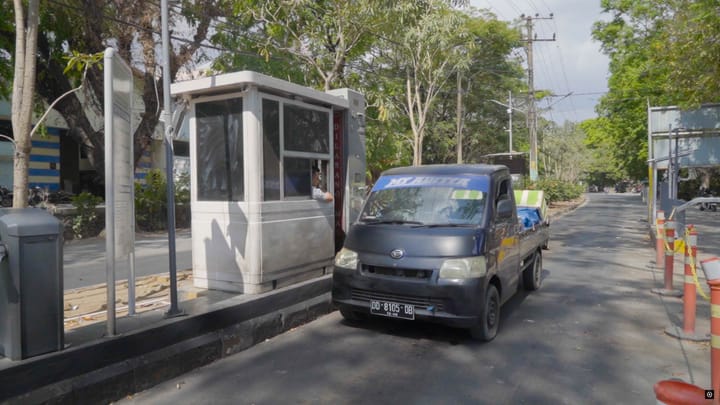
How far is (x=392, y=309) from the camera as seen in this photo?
502 centimetres

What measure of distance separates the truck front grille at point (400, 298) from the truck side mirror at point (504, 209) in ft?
4.57

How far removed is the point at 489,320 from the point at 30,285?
13.8ft

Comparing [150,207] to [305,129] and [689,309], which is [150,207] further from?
[689,309]

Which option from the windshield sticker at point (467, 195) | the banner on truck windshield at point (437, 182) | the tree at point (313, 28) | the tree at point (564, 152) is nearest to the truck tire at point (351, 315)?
the banner on truck windshield at point (437, 182)

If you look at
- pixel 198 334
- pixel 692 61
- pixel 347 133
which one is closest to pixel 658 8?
pixel 692 61

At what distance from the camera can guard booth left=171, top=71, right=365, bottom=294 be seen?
5.68 meters

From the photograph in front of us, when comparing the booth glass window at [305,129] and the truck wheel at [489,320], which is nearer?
the truck wheel at [489,320]

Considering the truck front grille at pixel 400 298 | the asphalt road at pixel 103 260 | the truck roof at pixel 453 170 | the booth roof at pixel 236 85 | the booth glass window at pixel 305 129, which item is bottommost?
the asphalt road at pixel 103 260

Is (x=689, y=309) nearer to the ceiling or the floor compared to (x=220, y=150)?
nearer to the floor

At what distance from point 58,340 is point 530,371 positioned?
3904 mm

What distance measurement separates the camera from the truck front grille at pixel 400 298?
485 centimetres

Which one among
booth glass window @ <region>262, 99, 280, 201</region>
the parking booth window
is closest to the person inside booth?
the parking booth window

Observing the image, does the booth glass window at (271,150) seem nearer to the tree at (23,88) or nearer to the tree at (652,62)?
the tree at (23,88)

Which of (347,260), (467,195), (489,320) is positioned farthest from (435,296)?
(467,195)
